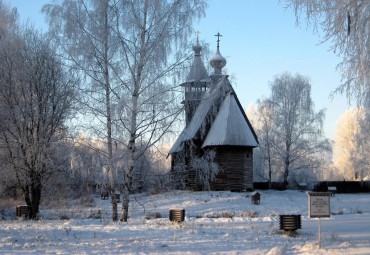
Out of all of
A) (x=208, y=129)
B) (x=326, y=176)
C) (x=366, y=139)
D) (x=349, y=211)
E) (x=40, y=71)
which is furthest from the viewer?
(x=326, y=176)

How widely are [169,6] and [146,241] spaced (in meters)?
7.81

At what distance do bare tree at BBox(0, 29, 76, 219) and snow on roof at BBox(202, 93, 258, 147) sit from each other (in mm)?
12707

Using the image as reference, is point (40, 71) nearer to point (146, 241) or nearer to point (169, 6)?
point (169, 6)

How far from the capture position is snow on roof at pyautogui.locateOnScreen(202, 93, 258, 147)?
1055 inches

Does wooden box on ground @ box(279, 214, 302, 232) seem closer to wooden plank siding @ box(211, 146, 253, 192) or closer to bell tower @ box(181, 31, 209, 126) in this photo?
bell tower @ box(181, 31, 209, 126)

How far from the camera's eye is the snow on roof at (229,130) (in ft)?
87.9

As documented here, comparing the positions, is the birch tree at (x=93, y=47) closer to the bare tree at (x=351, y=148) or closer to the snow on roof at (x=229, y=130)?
the snow on roof at (x=229, y=130)

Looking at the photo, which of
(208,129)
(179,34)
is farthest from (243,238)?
(208,129)

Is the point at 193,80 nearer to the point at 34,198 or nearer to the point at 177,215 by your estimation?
the point at 177,215

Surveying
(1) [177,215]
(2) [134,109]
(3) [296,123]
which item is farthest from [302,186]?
(2) [134,109]

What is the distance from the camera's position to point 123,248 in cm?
852

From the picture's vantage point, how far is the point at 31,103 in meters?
15.7

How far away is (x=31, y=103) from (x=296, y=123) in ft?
84.2

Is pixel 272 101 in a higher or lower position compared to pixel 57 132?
higher
